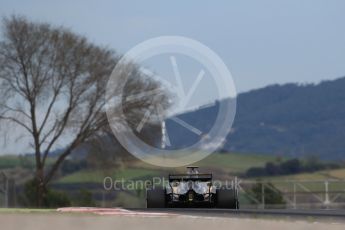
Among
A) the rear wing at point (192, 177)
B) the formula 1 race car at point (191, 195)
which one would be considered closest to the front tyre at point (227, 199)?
the formula 1 race car at point (191, 195)

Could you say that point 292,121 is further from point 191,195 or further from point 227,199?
point 227,199

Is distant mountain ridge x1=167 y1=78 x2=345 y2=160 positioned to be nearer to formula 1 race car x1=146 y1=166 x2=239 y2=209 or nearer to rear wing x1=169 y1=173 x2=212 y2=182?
rear wing x1=169 y1=173 x2=212 y2=182

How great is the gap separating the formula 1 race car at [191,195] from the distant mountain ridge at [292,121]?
56556mm

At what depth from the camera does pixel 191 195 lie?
109 ft

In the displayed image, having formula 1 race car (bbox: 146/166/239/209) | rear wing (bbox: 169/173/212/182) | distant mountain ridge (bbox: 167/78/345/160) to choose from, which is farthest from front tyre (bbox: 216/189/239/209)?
distant mountain ridge (bbox: 167/78/345/160)

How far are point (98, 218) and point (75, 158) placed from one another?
170 feet

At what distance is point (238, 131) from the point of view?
10669cm

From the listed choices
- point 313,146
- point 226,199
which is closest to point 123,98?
point 226,199

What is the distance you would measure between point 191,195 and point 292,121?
82.2m

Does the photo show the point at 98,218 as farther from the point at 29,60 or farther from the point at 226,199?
the point at 29,60

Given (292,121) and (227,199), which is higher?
(292,121)

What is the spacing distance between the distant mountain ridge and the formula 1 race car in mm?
56556

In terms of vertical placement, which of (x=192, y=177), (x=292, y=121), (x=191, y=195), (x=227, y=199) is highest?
(x=292, y=121)

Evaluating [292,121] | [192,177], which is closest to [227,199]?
[192,177]
